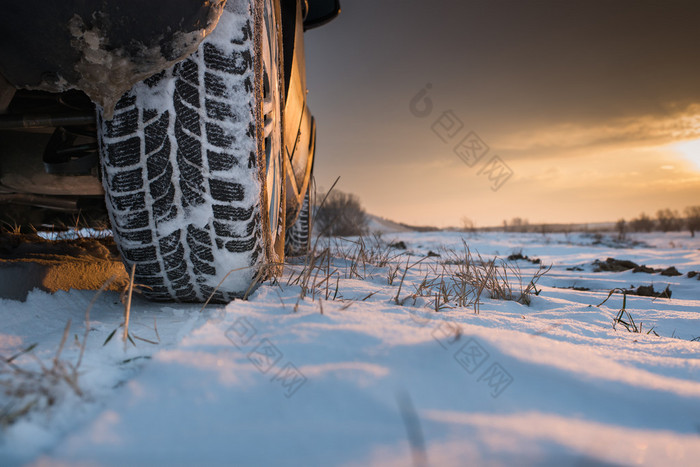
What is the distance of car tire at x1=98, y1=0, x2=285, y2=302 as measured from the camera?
1.09 meters

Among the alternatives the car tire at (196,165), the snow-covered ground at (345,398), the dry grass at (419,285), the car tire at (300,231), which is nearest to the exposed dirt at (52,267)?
the car tire at (196,165)

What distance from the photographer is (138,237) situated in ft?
3.85

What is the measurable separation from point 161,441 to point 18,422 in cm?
20

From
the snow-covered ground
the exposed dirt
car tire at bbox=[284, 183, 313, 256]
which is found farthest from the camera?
car tire at bbox=[284, 183, 313, 256]

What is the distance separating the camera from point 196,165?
3.69ft

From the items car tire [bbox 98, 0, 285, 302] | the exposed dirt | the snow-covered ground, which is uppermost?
car tire [bbox 98, 0, 285, 302]

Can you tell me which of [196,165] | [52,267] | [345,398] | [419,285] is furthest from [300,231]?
[345,398]

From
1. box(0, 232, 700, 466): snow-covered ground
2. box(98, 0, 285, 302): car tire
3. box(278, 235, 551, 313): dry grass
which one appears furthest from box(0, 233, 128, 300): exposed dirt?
box(278, 235, 551, 313): dry grass

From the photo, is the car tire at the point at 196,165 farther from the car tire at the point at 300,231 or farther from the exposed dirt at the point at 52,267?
the car tire at the point at 300,231

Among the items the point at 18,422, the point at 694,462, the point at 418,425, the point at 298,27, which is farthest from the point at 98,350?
the point at 298,27

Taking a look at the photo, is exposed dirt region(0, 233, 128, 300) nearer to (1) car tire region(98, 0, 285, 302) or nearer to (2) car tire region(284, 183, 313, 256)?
(1) car tire region(98, 0, 285, 302)

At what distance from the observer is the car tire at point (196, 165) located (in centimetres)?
109

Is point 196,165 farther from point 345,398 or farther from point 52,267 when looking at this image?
point 345,398

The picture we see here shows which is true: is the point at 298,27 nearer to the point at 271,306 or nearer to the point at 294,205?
the point at 294,205
